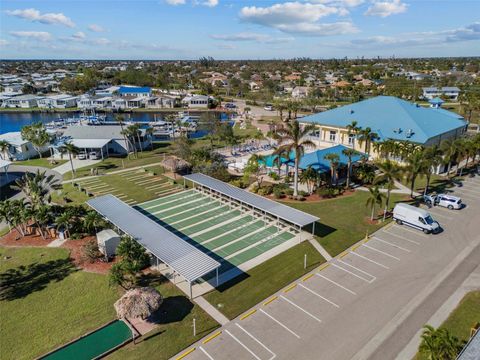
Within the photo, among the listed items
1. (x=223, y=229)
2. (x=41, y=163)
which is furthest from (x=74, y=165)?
(x=223, y=229)

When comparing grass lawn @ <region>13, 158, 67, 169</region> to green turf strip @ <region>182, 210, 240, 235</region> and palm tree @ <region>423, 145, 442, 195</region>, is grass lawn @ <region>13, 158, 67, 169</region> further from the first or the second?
palm tree @ <region>423, 145, 442, 195</region>

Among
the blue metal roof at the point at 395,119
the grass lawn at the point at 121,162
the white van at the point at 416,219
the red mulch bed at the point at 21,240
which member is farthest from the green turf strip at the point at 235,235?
the grass lawn at the point at 121,162

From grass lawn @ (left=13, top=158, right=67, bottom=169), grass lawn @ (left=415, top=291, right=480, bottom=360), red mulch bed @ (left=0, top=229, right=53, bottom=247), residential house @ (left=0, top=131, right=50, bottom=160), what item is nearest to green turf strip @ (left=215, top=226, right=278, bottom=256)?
grass lawn @ (left=415, top=291, right=480, bottom=360)

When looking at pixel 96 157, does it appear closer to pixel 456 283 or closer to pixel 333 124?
pixel 333 124

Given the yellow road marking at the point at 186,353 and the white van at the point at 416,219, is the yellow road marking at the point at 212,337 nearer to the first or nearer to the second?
the yellow road marking at the point at 186,353

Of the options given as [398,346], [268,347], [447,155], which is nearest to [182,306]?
[268,347]
